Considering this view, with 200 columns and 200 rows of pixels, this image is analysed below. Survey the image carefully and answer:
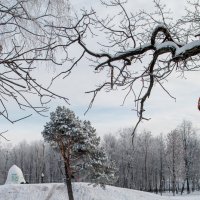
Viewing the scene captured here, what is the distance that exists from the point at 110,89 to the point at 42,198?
97.2ft

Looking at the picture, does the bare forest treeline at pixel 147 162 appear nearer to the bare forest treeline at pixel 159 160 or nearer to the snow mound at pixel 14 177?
the bare forest treeline at pixel 159 160

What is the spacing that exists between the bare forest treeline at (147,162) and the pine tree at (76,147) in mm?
27532

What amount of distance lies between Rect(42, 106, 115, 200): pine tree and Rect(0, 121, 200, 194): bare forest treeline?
27.5 metres

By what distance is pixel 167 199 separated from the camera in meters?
39.2

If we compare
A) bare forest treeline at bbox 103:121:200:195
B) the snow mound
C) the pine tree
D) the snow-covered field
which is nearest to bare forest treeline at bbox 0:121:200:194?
→ bare forest treeline at bbox 103:121:200:195

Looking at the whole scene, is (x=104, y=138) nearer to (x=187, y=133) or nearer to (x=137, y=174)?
(x=137, y=174)

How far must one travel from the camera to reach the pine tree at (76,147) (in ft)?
102

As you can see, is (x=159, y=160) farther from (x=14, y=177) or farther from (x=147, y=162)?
(x=14, y=177)

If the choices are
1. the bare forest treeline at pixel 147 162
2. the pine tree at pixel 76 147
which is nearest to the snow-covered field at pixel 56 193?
the pine tree at pixel 76 147

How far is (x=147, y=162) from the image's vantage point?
7525cm

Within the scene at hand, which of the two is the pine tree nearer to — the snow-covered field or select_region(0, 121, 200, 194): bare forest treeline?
the snow-covered field

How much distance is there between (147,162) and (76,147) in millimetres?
45512

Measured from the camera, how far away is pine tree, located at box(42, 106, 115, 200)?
3100 centimetres

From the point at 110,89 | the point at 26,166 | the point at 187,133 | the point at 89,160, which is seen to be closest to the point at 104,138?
the point at 26,166
